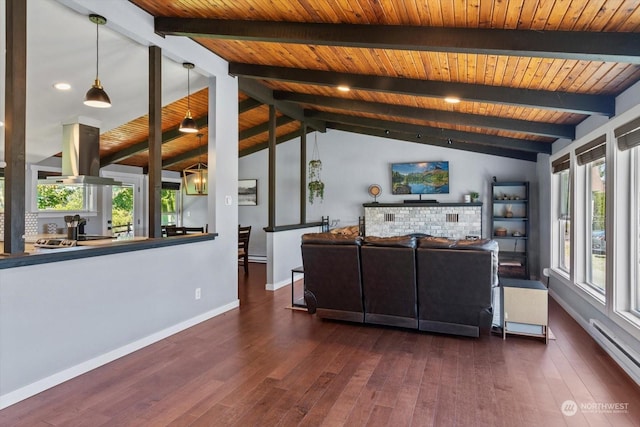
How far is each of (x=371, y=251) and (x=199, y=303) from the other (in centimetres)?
207

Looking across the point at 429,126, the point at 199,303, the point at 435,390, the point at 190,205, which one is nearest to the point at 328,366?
the point at 435,390

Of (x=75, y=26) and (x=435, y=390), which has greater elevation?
(x=75, y=26)

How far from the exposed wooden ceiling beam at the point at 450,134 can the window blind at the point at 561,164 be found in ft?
1.29

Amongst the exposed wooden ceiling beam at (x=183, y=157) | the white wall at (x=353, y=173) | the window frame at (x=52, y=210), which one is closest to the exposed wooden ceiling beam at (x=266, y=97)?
the white wall at (x=353, y=173)

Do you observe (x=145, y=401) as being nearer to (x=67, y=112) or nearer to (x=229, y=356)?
(x=229, y=356)

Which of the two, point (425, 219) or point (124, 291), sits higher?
point (425, 219)

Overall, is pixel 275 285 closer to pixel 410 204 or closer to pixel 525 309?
pixel 410 204

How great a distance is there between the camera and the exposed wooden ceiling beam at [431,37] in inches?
93.4

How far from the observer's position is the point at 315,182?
8.23 m

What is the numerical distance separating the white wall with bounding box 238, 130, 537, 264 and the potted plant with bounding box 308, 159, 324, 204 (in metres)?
0.14

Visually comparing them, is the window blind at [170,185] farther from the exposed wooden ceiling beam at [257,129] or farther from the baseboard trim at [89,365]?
the baseboard trim at [89,365]

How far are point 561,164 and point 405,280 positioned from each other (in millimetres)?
3211

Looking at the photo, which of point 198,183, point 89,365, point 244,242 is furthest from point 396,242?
Answer: point 244,242

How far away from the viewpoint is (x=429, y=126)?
647cm
